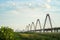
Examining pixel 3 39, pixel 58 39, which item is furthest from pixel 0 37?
pixel 58 39

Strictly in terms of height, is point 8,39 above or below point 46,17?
below

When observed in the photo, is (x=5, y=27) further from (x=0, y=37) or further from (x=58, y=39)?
(x=58, y=39)

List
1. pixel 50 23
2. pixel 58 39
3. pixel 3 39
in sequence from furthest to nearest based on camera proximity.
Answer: pixel 50 23 → pixel 58 39 → pixel 3 39

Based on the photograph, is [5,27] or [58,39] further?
[58,39]

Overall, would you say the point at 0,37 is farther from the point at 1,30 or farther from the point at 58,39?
the point at 58,39

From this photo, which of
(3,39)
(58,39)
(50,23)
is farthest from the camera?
(50,23)

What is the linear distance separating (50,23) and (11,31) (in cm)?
5553

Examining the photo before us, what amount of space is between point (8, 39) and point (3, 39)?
151cm

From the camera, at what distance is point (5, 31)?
178 feet

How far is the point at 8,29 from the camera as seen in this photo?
55156 millimetres

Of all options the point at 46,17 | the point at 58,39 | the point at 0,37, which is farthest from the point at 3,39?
the point at 46,17

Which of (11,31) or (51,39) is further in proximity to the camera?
(51,39)

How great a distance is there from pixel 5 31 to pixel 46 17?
56739 mm

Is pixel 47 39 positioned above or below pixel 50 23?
below
